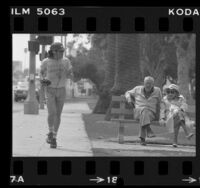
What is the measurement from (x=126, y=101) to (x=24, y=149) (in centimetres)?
261

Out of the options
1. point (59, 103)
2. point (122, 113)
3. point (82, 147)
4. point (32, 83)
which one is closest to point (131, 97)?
point (122, 113)

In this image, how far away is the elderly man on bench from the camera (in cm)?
978

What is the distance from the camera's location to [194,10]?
5613 millimetres

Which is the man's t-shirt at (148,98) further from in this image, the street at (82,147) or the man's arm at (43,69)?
the man's arm at (43,69)

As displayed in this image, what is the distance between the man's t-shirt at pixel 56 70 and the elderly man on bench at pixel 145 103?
136cm

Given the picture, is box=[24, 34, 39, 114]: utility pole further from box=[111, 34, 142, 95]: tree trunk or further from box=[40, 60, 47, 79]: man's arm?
box=[40, 60, 47, 79]: man's arm

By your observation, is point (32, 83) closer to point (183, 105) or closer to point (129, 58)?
point (129, 58)

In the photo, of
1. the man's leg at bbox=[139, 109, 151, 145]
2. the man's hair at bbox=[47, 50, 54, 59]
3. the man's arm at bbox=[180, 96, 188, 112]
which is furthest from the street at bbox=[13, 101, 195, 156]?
the man's hair at bbox=[47, 50, 54, 59]

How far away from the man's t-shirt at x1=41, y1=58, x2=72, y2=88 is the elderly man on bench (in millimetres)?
1358

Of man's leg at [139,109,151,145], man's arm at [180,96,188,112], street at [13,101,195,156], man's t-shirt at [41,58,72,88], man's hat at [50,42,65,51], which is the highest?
man's hat at [50,42,65,51]

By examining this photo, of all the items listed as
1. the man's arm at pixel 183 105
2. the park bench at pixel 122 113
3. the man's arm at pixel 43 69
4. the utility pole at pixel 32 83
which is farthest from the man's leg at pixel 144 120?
the utility pole at pixel 32 83

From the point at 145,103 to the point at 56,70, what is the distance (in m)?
1.71

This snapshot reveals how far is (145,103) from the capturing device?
997 cm
